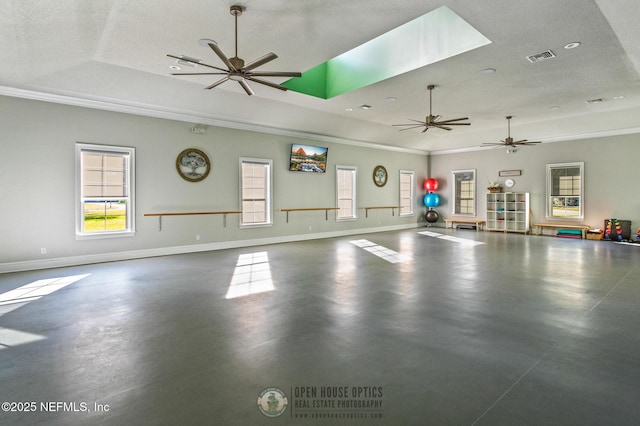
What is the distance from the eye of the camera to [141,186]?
775 cm

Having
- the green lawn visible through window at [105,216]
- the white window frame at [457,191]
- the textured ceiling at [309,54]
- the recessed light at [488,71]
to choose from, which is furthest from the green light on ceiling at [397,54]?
the white window frame at [457,191]

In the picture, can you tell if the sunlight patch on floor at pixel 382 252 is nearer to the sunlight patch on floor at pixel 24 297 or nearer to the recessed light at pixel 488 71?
the recessed light at pixel 488 71

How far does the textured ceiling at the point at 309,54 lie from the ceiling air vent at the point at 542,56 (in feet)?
0.51

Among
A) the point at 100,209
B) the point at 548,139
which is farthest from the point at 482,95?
the point at 100,209

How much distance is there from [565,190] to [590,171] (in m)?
0.91

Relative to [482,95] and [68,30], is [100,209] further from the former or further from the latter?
[482,95]

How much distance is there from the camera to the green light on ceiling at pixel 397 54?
18.3ft

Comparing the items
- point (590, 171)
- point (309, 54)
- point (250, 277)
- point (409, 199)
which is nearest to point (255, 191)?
point (250, 277)

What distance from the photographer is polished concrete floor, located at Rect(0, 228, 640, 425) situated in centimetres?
223

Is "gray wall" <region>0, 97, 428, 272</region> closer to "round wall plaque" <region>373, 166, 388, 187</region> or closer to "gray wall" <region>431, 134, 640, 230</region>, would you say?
"round wall plaque" <region>373, 166, 388, 187</region>

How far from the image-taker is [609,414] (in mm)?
2152

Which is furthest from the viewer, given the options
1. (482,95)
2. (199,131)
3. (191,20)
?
(199,131)

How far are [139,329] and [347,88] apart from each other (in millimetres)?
6335

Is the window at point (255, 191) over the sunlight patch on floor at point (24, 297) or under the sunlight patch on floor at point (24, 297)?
over
